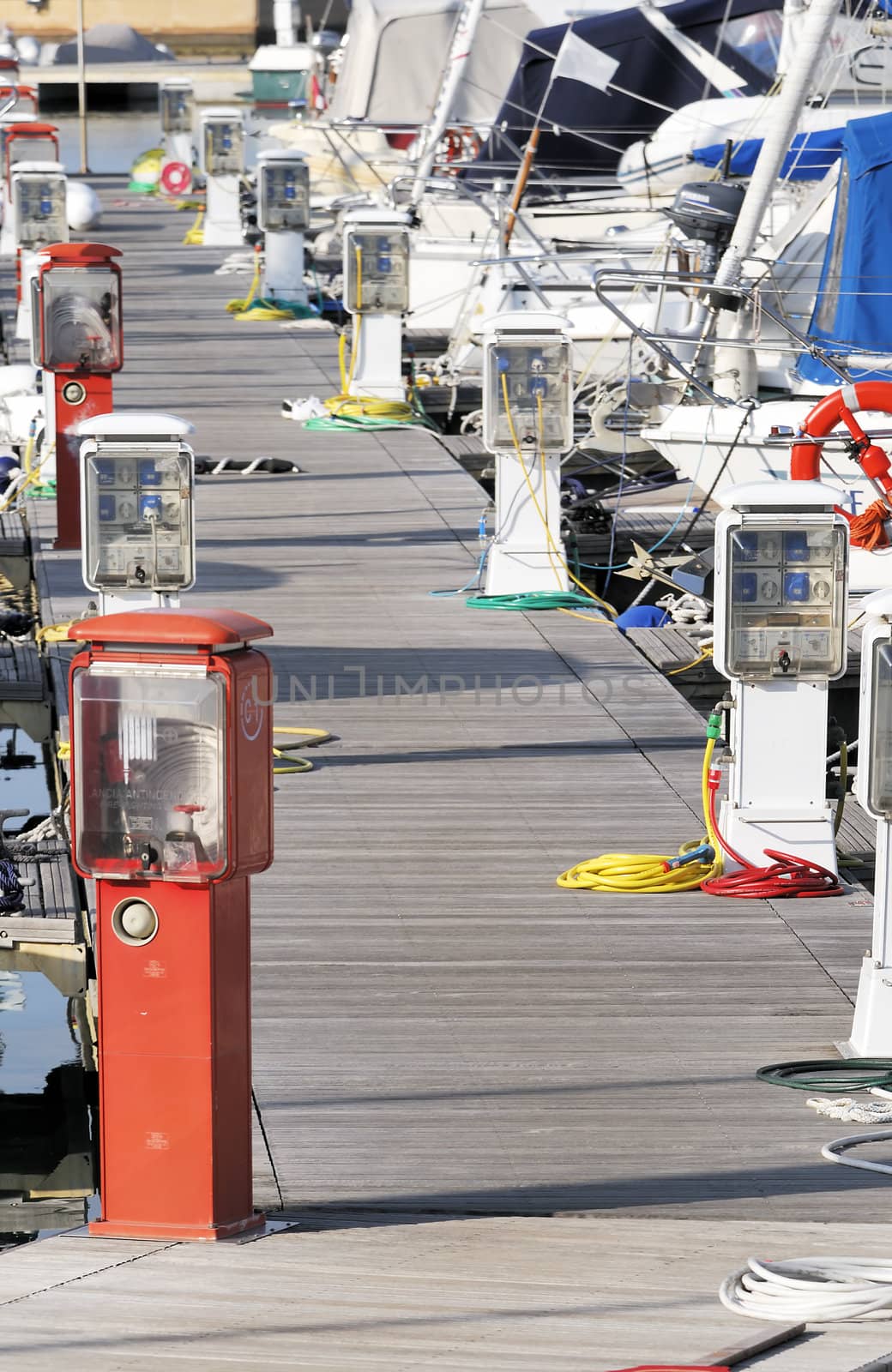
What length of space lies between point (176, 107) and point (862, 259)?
69.7 ft

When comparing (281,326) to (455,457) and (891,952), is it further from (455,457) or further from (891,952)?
(891,952)

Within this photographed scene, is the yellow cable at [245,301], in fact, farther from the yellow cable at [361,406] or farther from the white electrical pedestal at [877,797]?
the white electrical pedestal at [877,797]

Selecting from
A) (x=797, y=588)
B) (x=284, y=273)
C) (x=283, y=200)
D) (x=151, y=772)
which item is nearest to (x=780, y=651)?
(x=797, y=588)

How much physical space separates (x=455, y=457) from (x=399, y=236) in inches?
70.6

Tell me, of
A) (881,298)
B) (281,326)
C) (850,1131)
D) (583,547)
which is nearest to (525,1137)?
(850,1131)

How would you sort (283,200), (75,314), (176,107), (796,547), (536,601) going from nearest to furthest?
(796,547) → (536,601) → (75,314) → (283,200) → (176,107)

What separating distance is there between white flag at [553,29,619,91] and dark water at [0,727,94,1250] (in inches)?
617

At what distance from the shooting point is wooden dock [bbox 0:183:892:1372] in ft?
14.4

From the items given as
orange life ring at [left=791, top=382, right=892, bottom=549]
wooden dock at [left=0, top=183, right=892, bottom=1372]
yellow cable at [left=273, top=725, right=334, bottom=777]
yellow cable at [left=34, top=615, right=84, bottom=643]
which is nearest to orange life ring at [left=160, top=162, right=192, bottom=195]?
orange life ring at [left=791, top=382, right=892, bottom=549]

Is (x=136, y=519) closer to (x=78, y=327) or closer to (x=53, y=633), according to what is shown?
(x=53, y=633)

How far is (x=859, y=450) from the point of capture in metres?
10.7

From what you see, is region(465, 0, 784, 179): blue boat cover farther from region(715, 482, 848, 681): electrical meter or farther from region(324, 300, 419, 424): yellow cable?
region(715, 482, 848, 681): electrical meter

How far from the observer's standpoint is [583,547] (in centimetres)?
1388

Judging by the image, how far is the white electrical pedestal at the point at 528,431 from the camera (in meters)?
11.0
